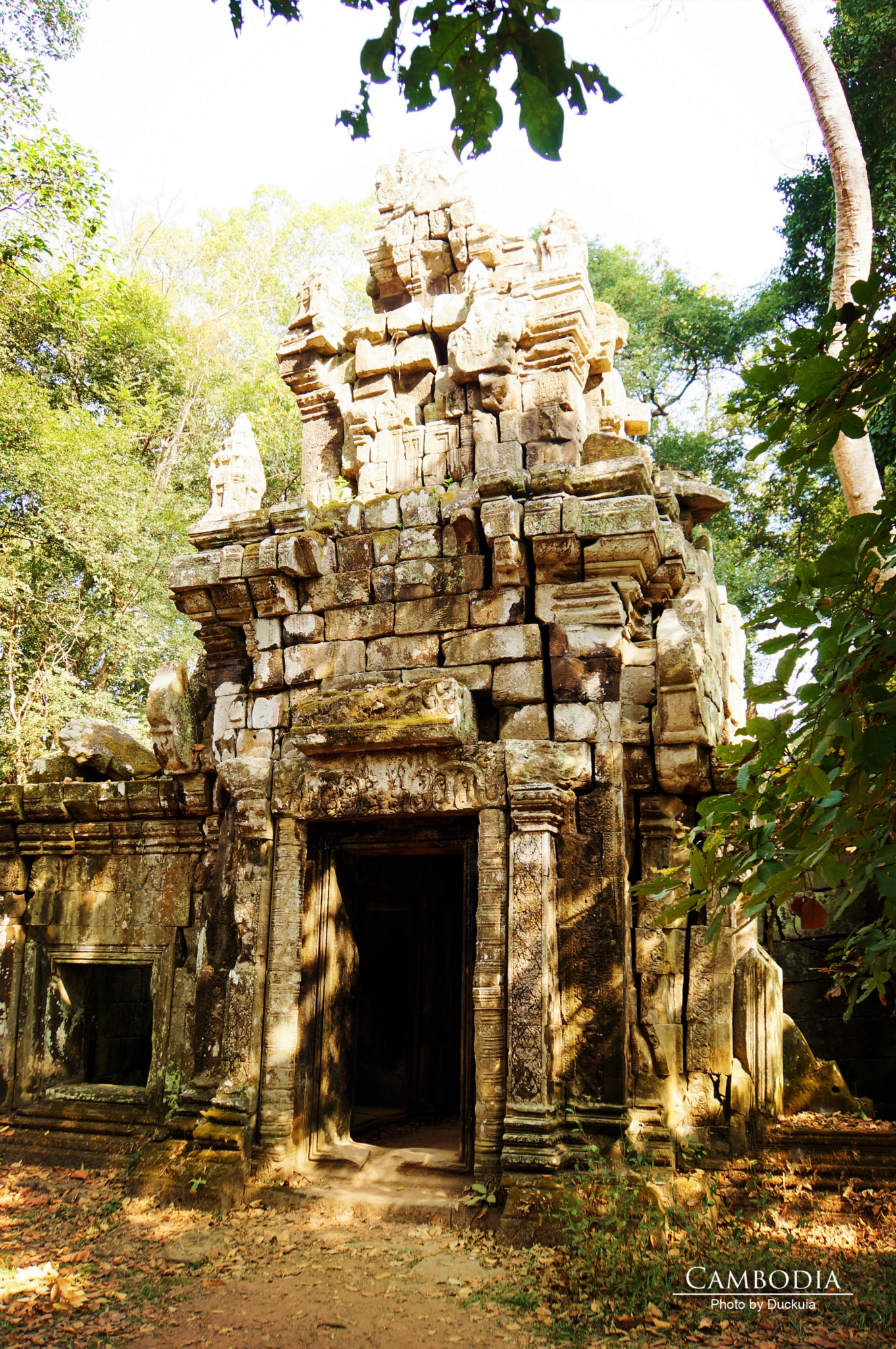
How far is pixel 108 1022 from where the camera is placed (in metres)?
8.76

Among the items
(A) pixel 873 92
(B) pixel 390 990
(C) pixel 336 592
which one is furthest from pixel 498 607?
(A) pixel 873 92

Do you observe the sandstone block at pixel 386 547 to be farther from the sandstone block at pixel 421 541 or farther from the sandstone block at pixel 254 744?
the sandstone block at pixel 254 744

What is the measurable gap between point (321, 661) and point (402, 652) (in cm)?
60

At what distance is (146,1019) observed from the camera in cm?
923

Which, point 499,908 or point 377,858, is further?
point 377,858

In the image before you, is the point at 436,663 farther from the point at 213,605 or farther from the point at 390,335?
the point at 390,335

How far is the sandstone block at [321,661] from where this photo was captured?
21.3 feet

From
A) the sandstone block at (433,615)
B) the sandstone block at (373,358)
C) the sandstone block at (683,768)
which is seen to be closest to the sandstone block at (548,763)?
the sandstone block at (683,768)

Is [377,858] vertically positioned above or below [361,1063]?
above

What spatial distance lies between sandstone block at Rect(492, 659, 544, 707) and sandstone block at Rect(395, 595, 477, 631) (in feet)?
0.76

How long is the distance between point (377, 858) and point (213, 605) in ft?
8.25

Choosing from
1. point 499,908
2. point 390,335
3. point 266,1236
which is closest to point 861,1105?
point 499,908

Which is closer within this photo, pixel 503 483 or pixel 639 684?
pixel 639 684

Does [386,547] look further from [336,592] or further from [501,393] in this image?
[501,393]
